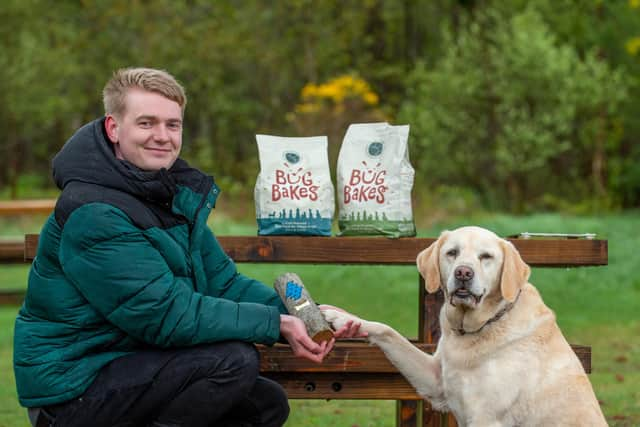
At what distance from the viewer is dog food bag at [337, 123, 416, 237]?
344cm

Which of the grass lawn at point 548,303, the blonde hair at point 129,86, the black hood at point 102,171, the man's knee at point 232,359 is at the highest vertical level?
the blonde hair at point 129,86

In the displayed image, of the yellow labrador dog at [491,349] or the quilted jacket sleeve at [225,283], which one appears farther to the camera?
the quilted jacket sleeve at [225,283]

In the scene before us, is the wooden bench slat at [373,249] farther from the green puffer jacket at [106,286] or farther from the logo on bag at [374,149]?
the green puffer jacket at [106,286]

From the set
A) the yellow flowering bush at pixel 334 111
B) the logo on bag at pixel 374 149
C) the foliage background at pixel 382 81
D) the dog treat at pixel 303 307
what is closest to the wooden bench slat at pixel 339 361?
the dog treat at pixel 303 307

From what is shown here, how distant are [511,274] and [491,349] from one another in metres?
0.26

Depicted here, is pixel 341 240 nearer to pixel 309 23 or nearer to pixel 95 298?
pixel 95 298

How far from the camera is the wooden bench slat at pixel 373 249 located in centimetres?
345

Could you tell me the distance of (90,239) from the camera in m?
2.73

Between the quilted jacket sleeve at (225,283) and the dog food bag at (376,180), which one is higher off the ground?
the dog food bag at (376,180)

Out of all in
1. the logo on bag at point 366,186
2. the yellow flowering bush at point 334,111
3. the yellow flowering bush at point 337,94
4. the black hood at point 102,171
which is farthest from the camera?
the yellow flowering bush at point 337,94

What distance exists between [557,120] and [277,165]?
45.5 ft

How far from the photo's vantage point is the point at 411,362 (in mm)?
3234

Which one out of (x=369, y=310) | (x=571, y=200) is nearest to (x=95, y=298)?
(x=369, y=310)

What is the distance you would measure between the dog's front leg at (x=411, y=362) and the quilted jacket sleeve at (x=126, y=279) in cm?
71
